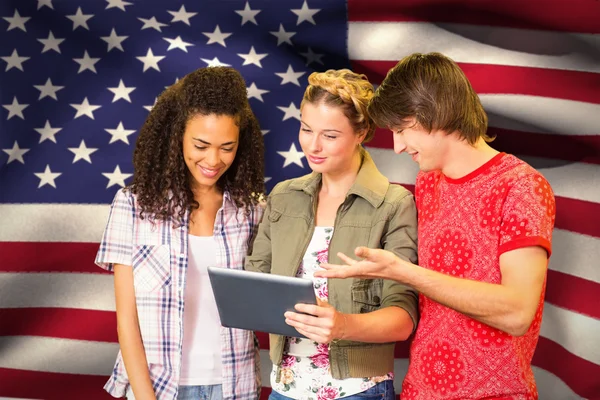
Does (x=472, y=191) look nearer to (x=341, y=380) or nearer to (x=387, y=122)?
(x=387, y=122)

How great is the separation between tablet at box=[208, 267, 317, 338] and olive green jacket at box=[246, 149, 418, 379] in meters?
0.21

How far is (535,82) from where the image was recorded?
3.33 m

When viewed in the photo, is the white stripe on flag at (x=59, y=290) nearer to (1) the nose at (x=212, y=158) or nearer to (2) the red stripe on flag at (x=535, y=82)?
(1) the nose at (x=212, y=158)

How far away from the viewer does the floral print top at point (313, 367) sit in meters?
2.40

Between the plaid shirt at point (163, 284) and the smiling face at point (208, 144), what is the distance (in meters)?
0.16

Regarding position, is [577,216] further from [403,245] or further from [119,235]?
[119,235]

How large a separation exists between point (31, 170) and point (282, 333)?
190 centimetres

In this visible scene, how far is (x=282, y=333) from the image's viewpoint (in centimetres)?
229

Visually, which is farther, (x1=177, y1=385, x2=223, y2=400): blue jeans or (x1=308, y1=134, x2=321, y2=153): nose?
(x1=177, y1=385, x2=223, y2=400): blue jeans

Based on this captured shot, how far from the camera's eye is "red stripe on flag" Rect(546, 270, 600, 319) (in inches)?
125

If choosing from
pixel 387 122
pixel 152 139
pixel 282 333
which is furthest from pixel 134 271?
pixel 387 122

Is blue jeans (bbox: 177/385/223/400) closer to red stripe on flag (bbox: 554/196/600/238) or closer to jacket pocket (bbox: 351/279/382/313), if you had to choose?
jacket pocket (bbox: 351/279/382/313)

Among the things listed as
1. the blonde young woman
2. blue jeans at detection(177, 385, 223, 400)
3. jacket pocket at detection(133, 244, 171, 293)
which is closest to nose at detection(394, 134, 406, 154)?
the blonde young woman

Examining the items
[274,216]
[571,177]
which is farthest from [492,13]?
[274,216]
